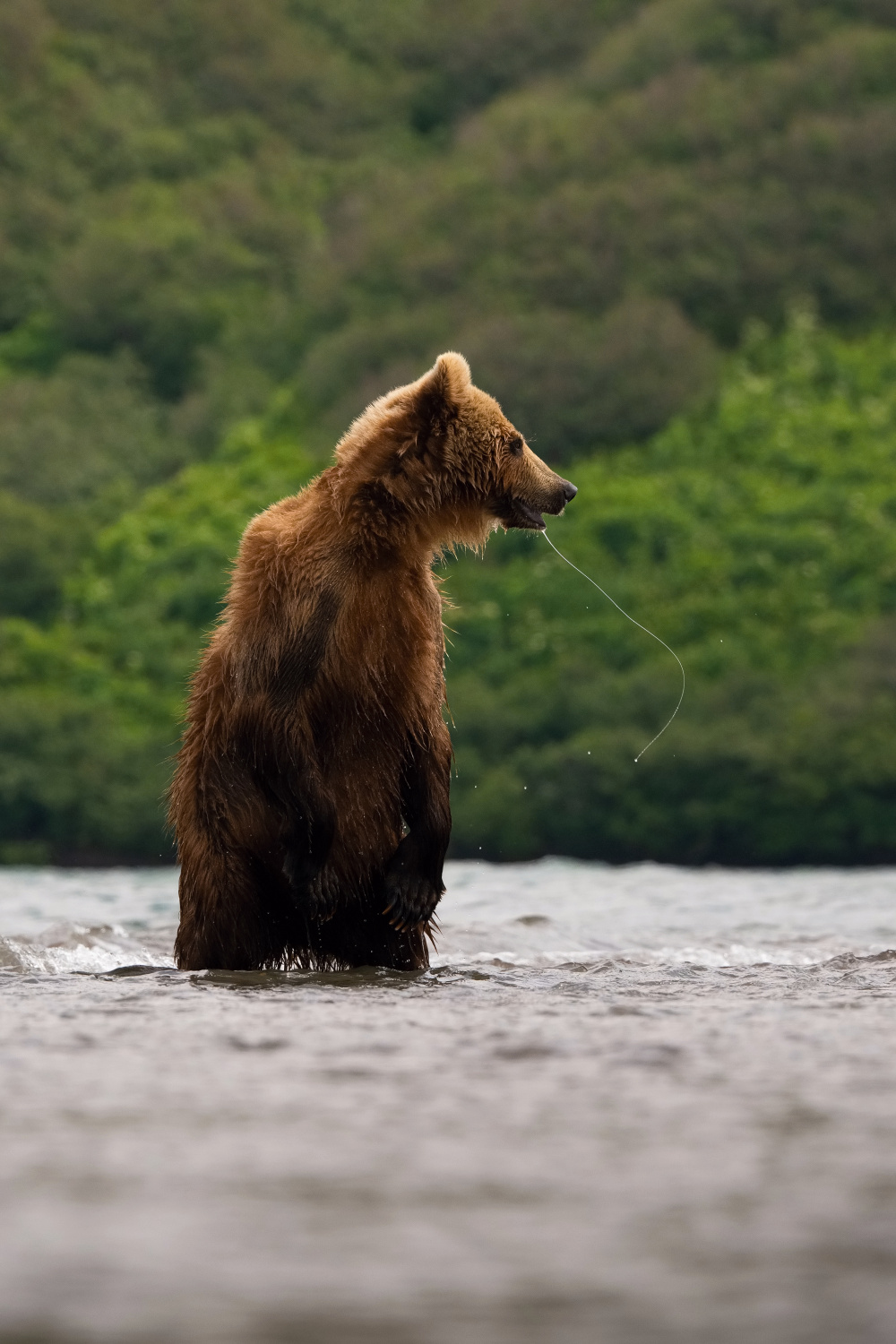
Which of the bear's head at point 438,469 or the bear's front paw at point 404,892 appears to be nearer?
the bear's head at point 438,469

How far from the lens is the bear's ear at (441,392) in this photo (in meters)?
5.45

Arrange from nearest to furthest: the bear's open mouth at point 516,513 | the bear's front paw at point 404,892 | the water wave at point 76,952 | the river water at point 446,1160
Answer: the river water at point 446,1160 → the bear's front paw at point 404,892 → the bear's open mouth at point 516,513 → the water wave at point 76,952

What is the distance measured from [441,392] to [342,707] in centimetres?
88

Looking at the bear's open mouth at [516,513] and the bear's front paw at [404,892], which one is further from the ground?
the bear's open mouth at [516,513]

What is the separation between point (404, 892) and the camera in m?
5.41

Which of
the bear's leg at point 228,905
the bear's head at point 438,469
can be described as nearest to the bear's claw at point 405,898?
the bear's leg at point 228,905

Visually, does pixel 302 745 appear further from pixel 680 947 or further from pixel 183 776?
pixel 680 947

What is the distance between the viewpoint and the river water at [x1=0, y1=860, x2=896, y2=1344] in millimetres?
2021

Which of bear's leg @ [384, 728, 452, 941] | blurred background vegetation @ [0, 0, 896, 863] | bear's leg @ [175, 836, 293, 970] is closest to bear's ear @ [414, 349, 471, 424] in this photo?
bear's leg @ [384, 728, 452, 941]

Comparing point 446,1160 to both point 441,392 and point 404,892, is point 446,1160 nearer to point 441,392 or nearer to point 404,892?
point 404,892

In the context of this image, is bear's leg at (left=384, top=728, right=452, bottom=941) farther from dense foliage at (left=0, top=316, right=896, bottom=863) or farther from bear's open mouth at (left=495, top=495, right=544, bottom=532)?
dense foliage at (left=0, top=316, right=896, bottom=863)

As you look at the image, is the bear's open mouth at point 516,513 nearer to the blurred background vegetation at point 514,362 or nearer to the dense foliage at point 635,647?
the dense foliage at point 635,647

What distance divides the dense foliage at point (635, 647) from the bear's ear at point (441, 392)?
17326 millimetres

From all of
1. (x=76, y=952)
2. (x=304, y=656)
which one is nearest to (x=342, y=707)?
(x=304, y=656)
